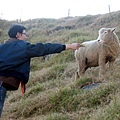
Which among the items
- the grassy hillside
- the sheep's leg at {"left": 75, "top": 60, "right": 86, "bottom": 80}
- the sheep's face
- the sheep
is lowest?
the grassy hillside

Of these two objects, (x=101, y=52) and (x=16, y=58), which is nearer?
(x=16, y=58)

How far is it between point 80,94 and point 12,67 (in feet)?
7.62

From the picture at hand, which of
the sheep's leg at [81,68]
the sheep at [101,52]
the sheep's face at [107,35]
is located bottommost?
the sheep's leg at [81,68]

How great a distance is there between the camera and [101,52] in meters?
7.60

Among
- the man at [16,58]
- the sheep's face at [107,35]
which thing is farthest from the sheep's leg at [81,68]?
the man at [16,58]

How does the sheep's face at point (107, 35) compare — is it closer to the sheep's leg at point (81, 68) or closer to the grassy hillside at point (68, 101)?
the grassy hillside at point (68, 101)

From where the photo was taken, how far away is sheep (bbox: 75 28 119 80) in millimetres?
7484

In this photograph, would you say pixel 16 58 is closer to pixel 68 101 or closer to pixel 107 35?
pixel 68 101

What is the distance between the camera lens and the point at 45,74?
10.4m

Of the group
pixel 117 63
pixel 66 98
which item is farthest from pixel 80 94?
pixel 117 63

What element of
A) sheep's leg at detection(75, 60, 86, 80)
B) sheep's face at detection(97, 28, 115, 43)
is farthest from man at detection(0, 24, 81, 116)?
sheep's leg at detection(75, 60, 86, 80)

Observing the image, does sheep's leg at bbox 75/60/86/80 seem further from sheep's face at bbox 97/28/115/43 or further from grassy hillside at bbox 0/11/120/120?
sheep's face at bbox 97/28/115/43

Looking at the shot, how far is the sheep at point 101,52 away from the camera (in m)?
7.48

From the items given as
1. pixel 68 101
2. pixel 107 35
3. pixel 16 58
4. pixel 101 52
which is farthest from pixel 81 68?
pixel 16 58
